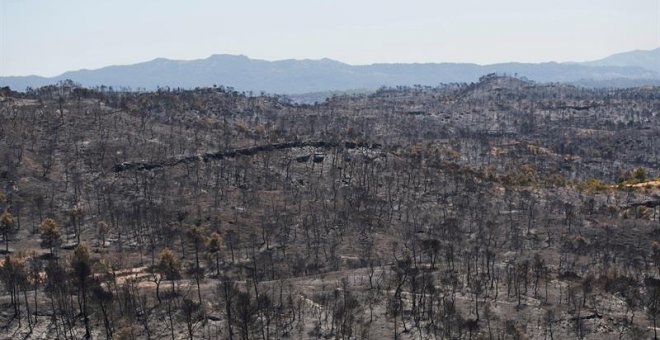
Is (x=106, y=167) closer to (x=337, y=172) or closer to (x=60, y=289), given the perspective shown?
(x=337, y=172)

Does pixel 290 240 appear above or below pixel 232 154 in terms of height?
below

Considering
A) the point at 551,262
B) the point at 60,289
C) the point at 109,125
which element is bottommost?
the point at 551,262

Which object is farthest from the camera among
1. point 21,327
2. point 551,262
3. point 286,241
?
point 286,241

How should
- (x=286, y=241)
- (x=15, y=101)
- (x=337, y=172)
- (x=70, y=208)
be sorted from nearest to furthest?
(x=286, y=241)
(x=70, y=208)
(x=337, y=172)
(x=15, y=101)

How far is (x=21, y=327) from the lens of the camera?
69688mm

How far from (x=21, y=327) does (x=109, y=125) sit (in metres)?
119

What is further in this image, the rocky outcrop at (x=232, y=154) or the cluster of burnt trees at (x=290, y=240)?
the rocky outcrop at (x=232, y=154)

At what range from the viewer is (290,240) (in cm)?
11494

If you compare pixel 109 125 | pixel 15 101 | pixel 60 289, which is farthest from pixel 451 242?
pixel 15 101

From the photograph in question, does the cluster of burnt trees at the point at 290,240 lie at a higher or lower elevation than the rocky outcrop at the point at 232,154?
lower

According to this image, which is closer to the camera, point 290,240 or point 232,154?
point 290,240

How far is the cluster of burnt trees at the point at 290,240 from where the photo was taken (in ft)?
241

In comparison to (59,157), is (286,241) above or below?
below

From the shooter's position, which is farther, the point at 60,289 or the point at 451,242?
the point at 451,242
